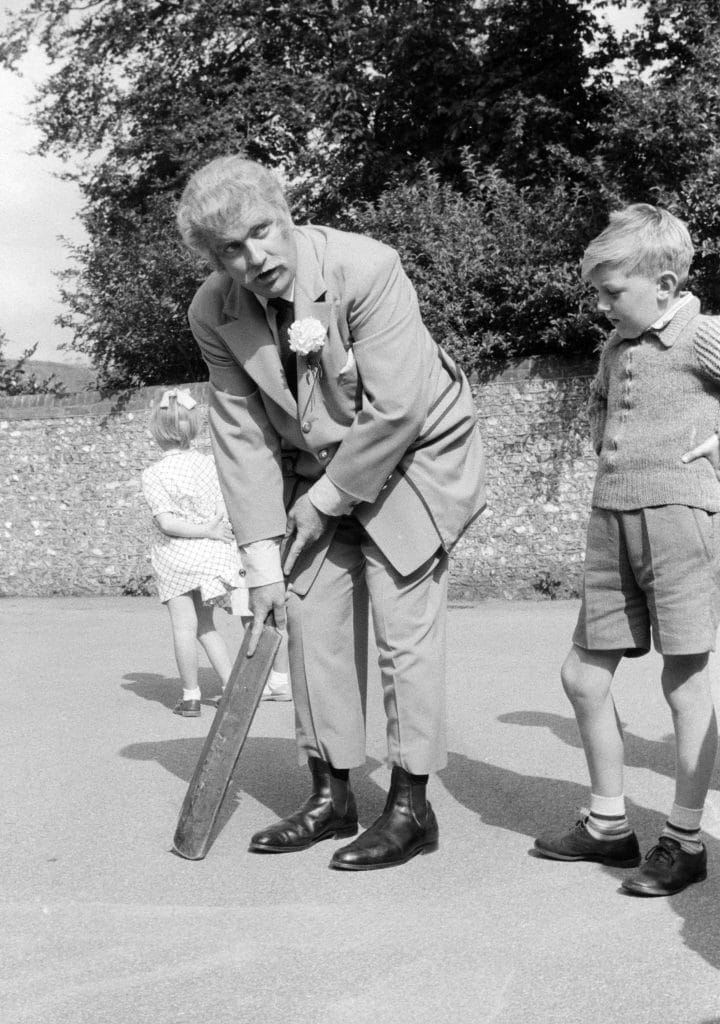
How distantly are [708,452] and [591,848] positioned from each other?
1227 mm

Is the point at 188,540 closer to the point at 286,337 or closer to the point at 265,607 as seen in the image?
the point at 265,607

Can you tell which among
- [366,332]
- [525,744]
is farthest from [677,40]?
[366,332]

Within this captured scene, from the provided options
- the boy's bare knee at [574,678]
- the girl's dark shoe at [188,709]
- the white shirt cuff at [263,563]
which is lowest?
the girl's dark shoe at [188,709]

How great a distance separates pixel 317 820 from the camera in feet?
13.5

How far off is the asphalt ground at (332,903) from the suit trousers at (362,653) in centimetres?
35

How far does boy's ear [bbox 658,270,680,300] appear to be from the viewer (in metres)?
3.63

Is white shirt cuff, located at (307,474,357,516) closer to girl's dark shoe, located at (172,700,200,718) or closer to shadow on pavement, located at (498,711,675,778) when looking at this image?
shadow on pavement, located at (498,711,675,778)

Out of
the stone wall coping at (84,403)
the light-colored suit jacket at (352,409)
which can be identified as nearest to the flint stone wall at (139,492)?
the stone wall coping at (84,403)

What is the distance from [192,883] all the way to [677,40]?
43.0 feet

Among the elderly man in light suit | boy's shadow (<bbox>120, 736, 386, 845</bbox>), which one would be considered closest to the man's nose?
the elderly man in light suit

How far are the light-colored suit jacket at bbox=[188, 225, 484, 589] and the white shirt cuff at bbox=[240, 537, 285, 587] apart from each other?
38 mm

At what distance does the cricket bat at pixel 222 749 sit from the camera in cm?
399

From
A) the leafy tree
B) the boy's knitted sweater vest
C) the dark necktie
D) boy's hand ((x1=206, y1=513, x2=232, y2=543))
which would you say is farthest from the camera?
the leafy tree

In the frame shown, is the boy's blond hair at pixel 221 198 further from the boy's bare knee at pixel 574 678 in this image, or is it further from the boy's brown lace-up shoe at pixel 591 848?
the boy's brown lace-up shoe at pixel 591 848
